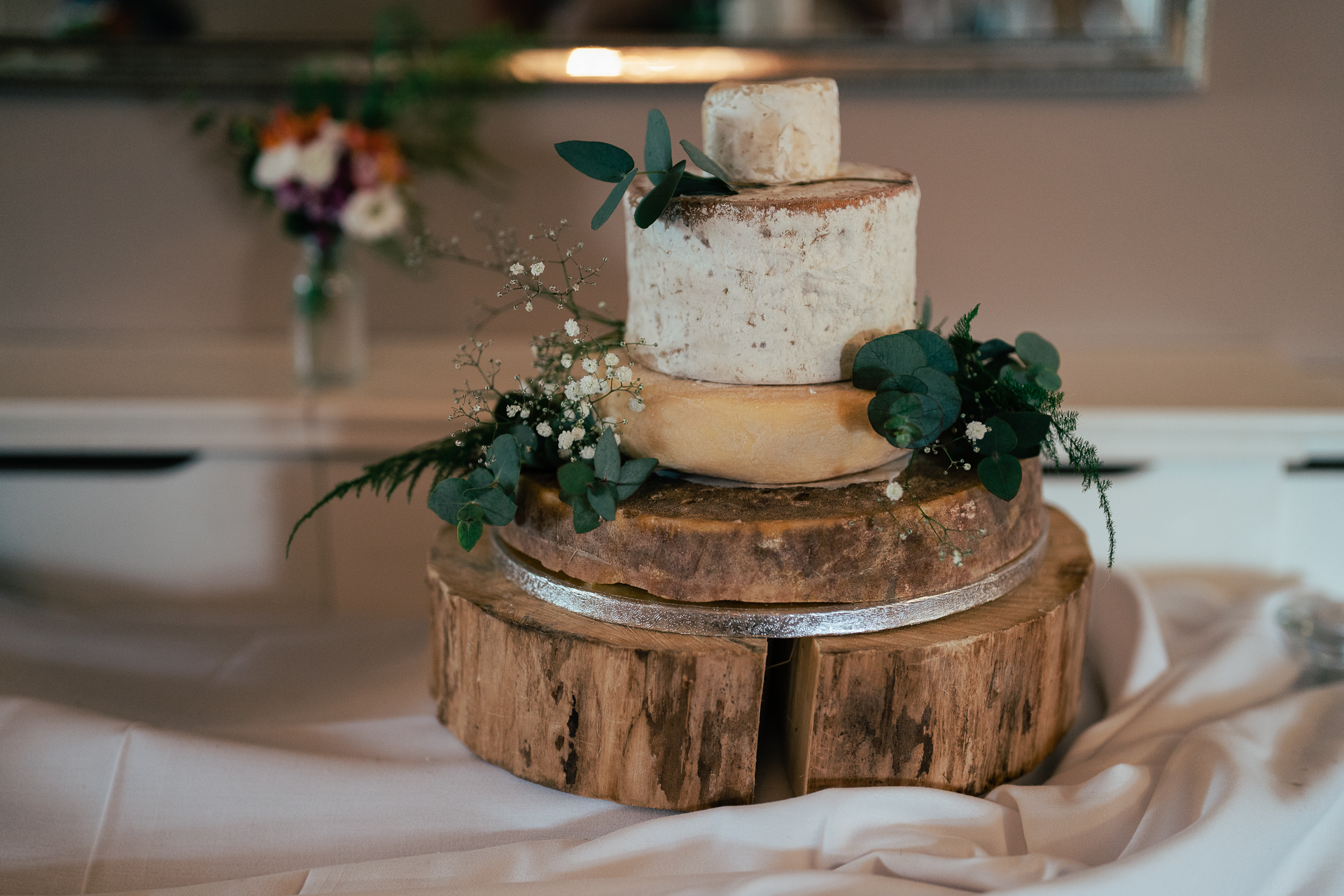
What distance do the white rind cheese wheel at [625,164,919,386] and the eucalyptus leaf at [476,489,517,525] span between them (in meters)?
0.25

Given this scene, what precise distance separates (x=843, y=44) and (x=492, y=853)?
1852 mm

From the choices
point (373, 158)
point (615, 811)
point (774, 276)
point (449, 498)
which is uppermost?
point (373, 158)

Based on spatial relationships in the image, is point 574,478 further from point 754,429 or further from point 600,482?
point 754,429

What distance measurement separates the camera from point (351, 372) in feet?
7.00

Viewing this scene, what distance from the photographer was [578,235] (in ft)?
7.75

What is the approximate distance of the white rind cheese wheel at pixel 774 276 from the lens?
1.09 meters

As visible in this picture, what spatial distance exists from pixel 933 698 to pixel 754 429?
13.8 inches

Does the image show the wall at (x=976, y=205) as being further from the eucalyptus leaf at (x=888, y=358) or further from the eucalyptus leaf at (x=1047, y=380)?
the eucalyptus leaf at (x=888, y=358)

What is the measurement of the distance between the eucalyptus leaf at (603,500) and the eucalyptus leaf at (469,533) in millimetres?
137

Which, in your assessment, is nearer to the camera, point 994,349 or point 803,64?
point 994,349

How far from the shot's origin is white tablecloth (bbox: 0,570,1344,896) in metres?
0.98

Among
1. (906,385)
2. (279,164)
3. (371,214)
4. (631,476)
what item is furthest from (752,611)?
(279,164)

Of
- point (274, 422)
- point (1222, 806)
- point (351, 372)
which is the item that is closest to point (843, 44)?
point (351, 372)

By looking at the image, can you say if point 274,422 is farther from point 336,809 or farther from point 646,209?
point 646,209
